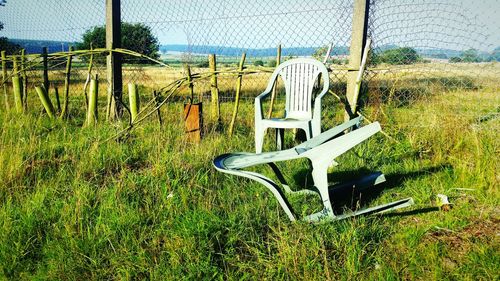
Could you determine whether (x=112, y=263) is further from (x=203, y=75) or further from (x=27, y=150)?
(x=203, y=75)

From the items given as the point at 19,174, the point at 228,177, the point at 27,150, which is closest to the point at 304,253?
the point at 228,177

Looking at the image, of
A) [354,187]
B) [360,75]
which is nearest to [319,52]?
[360,75]

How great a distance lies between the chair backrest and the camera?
407 centimetres

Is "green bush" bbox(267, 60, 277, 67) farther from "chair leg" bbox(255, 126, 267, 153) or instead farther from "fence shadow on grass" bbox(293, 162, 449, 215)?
"fence shadow on grass" bbox(293, 162, 449, 215)

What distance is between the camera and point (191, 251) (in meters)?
2.18

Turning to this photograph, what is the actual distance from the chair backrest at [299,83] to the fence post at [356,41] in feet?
1.72

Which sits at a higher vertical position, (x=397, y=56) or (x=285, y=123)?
(x=397, y=56)

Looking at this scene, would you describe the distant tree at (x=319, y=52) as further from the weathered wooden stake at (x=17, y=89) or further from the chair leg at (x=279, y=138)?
the weathered wooden stake at (x=17, y=89)

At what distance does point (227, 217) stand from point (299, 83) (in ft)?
6.64

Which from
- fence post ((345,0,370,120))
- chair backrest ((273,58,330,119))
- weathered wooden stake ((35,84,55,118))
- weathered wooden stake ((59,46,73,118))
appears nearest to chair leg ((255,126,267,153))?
chair backrest ((273,58,330,119))

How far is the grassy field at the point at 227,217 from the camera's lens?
210 centimetres

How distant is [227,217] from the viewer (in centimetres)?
261

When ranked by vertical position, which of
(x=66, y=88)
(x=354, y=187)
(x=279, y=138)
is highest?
(x=66, y=88)

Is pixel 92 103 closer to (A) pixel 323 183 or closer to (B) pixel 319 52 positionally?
(B) pixel 319 52
